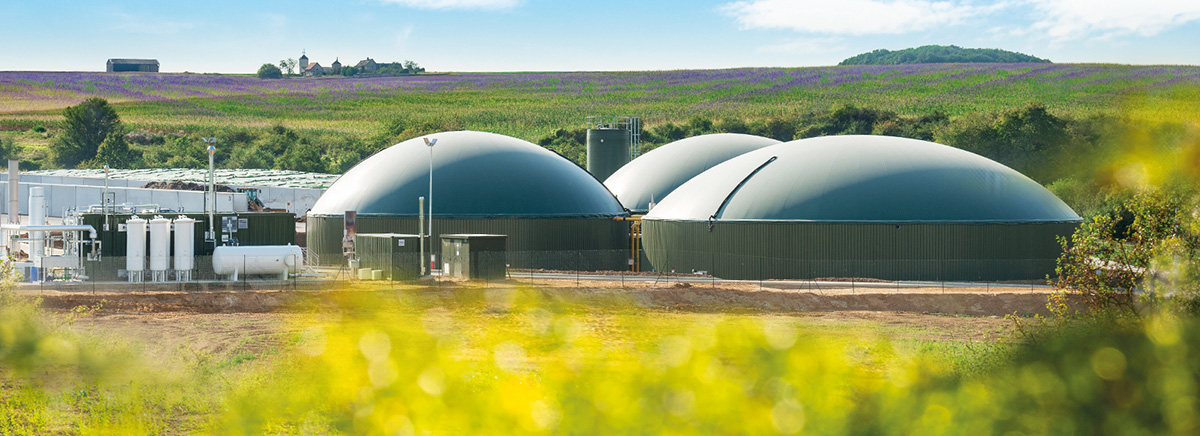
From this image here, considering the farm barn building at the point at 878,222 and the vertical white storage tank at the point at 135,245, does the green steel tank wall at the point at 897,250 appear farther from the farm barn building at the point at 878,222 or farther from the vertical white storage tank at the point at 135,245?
the vertical white storage tank at the point at 135,245

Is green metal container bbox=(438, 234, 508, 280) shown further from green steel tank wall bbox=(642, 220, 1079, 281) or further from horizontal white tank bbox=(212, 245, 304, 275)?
green steel tank wall bbox=(642, 220, 1079, 281)

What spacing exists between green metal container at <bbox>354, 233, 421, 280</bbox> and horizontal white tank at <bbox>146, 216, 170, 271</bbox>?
335 inches

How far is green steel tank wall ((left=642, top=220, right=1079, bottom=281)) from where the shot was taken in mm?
47625

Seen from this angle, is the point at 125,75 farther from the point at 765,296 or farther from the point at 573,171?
the point at 765,296

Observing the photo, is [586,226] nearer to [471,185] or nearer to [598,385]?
[471,185]

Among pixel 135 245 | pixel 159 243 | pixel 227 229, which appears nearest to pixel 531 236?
pixel 227 229

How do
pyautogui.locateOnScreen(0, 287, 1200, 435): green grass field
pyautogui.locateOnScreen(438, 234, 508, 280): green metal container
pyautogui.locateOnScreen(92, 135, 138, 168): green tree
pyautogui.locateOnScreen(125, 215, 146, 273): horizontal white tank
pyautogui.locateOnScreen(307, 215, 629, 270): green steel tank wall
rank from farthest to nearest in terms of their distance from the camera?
1. pyautogui.locateOnScreen(92, 135, 138, 168): green tree
2. pyautogui.locateOnScreen(307, 215, 629, 270): green steel tank wall
3. pyautogui.locateOnScreen(438, 234, 508, 280): green metal container
4. pyautogui.locateOnScreen(125, 215, 146, 273): horizontal white tank
5. pyautogui.locateOnScreen(0, 287, 1200, 435): green grass field

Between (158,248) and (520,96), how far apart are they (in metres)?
125

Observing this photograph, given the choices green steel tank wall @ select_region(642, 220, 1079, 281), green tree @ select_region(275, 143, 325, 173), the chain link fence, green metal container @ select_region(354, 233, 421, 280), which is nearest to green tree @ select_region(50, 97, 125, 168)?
green tree @ select_region(275, 143, 325, 173)

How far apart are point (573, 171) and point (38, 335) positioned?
35.4 metres

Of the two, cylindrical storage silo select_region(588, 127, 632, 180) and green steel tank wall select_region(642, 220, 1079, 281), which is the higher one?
cylindrical storage silo select_region(588, 127, 632, 180)

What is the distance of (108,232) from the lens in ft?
153

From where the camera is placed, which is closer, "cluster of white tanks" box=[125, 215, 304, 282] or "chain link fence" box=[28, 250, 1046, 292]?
"chain link fence" box=[28, 250, 1046, 292]

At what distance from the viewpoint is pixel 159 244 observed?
148ft
